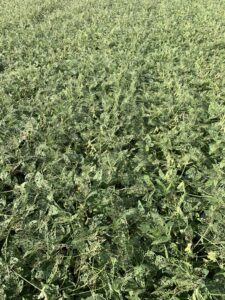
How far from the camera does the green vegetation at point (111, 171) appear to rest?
2172 millimetres

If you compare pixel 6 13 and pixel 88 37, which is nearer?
pixel 88 37

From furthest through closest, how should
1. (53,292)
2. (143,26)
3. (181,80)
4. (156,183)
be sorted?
1. (143,26)
2. (181,80)
3. (156,183)
4. (53,292)

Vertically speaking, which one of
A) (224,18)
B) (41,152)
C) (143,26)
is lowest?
(224,18)

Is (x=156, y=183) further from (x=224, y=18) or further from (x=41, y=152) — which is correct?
(x=224, y=18)

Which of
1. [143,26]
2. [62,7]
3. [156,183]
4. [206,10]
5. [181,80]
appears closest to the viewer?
[156,183]

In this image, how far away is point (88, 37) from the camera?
668 cm

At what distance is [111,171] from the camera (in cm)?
287

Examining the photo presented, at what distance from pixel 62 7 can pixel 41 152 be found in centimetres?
768

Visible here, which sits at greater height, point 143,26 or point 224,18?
point 143,26

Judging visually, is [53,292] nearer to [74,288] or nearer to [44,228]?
[74,288]

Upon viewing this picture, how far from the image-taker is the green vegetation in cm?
217

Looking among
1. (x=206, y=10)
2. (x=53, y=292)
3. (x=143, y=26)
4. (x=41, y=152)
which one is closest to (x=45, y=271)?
(x=53, y=292)

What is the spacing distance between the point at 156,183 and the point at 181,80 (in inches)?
91.4

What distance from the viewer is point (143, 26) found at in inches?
290
